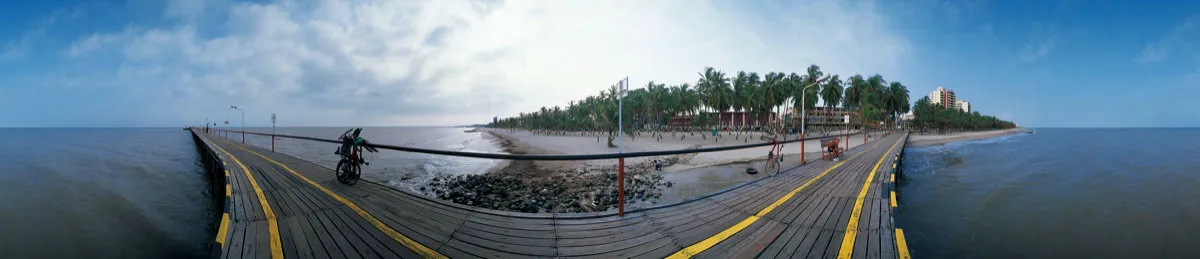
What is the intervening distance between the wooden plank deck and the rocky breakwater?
3.36 m

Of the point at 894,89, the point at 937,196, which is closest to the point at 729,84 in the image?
the point at 894,89

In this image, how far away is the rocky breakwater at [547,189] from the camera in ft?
33.7

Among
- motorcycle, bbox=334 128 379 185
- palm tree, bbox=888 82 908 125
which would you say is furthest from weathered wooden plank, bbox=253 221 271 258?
palm tree, bbox=888 82 908 125

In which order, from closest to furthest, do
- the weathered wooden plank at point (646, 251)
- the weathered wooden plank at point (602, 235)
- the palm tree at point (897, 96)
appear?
the weathered wooden plank at point (646, 251) < the weathered wooden plank at point (602, 235) < the palm tree at point (897, 96)

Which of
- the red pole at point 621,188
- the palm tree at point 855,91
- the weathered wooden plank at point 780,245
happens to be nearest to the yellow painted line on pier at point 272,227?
the red pole at point 621,188

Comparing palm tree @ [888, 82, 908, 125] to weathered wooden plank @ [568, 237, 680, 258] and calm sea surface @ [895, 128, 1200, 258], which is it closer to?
calm sea surface @ [895, 128, 1200, 258]

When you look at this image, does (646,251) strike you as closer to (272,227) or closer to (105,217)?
(272,227)

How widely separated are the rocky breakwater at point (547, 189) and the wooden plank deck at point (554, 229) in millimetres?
Result: 3360

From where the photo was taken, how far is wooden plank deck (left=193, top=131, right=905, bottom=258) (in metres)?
3.75

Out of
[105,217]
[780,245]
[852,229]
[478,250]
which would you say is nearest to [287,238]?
[478,250]

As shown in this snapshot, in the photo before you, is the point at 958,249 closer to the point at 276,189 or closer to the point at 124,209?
the point at 276,189

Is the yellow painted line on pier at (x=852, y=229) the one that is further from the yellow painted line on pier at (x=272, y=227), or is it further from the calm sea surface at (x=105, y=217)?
the calm sea surface at (x=105, y=217)

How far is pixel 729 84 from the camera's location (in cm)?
5994

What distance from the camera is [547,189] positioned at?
1313cm
